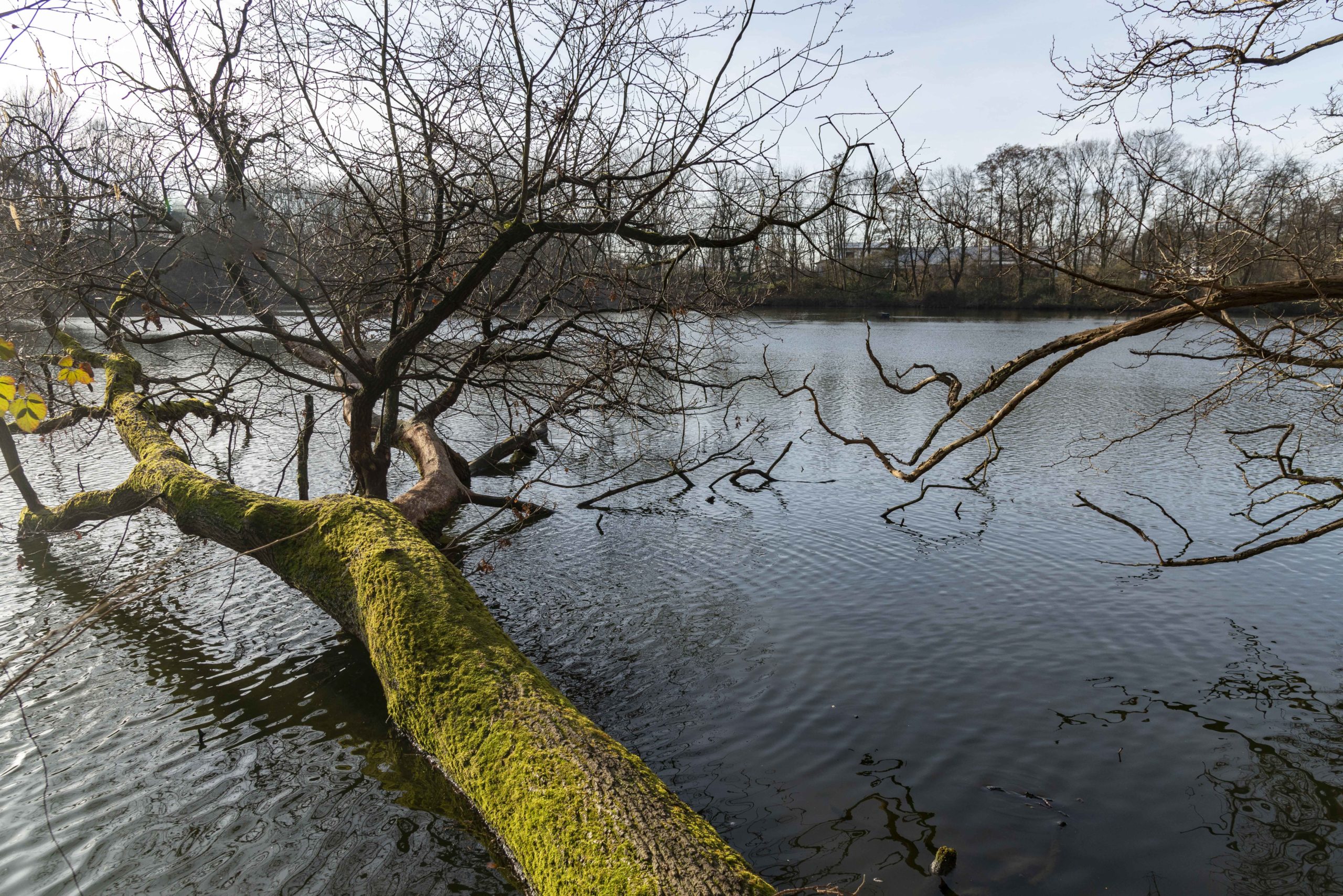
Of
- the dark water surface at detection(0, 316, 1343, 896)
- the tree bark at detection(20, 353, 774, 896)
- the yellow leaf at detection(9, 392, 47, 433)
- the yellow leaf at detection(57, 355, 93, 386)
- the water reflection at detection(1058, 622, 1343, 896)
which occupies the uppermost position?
the yellow leaf at detection(57, 355, 93, 386)

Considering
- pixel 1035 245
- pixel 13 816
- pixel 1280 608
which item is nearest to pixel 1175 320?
pixel 1035 245

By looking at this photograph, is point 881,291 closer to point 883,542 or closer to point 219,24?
point 883,542

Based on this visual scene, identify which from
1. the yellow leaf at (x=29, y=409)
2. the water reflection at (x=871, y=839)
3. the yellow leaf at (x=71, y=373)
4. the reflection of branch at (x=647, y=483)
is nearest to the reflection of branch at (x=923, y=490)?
the reflection of branch at (x=647, y=483)

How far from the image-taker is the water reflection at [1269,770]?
4.09 m

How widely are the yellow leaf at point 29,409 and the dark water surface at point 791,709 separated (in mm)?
576

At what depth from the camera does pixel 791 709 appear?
222 inches

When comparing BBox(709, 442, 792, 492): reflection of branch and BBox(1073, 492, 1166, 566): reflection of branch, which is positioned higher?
BBox(1073, 492, 1166, 566): reflection of branch

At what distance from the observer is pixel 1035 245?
13.3 ft

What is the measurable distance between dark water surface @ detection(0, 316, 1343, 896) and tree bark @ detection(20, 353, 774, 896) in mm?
570

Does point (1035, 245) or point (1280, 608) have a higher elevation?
point (1035, 245)

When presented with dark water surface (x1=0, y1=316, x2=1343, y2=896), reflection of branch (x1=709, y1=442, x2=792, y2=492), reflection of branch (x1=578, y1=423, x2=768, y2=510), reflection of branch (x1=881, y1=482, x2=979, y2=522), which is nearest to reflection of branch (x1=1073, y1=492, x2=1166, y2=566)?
dark water surface (x1=0, y1=316, x2=1343, y2=896)

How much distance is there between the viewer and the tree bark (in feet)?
9.59

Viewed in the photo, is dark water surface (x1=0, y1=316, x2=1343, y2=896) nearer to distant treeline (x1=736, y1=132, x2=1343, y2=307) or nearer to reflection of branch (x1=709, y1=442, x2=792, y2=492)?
reflection of branch (x1=709, y1=442, x2=792, y2=492)

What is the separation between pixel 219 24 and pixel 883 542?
816 centimetres
